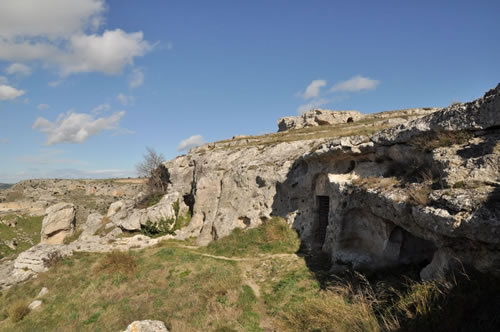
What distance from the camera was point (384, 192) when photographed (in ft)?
30.0

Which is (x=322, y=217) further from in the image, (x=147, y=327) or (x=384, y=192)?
(x=147, y=327)

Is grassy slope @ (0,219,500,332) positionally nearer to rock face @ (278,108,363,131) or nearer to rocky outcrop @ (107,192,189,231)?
rocky outcrop @ (107,192,189,231)

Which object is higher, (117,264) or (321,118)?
(321,118)

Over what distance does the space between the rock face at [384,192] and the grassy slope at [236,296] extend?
1101mm

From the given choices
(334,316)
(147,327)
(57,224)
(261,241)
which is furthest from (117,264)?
(57,224)

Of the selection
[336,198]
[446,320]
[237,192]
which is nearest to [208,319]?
[446,320]

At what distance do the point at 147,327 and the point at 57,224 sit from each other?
25.5 metres

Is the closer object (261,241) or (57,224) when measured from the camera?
(261,241)

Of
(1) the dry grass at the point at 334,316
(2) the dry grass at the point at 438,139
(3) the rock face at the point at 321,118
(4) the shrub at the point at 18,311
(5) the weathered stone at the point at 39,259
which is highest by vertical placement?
(3) the rock face at the point at 321,118

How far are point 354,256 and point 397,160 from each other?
408 centimetres

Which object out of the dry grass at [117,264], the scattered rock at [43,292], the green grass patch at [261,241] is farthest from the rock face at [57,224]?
the green grass patch at [261,241]

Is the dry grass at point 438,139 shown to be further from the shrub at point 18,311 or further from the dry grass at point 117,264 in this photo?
the shrub at point 18,311

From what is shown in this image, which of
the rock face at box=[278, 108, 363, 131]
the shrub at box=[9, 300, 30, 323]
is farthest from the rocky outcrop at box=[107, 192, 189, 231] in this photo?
the rock face at box=[278, 108, 363, 131]

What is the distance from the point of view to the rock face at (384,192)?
605 cm
